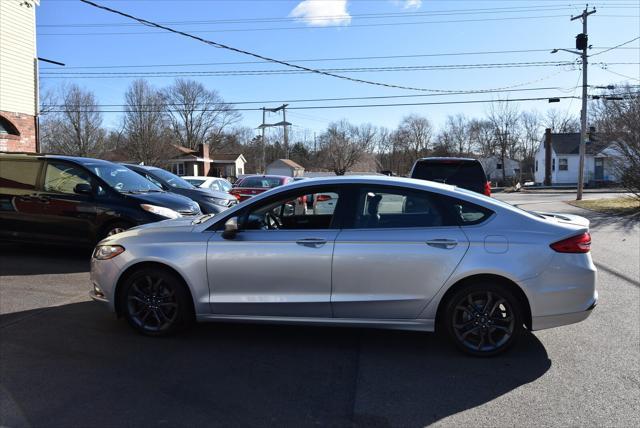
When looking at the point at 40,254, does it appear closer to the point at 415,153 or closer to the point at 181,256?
the point at 181,256

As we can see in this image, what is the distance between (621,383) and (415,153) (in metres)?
87.4

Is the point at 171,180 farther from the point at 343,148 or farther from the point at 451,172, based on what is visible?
the point at 343,148

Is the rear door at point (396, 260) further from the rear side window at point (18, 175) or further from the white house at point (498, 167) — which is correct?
the white house at point (498, 167)

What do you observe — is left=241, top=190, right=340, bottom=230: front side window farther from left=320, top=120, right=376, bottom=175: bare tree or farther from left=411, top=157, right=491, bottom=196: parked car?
left=320, top=120, right=376, bottom=175: bare tree

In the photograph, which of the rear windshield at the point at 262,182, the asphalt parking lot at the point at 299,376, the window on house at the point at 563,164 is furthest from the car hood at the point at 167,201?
the window on house at the point at 563,164

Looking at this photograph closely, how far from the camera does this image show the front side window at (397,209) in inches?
178

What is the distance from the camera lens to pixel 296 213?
514 cm

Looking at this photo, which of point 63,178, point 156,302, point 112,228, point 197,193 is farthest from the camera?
point 197,193

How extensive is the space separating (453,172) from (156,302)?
6524 millimetres

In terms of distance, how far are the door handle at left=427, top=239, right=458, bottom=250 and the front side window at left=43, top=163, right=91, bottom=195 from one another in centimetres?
634

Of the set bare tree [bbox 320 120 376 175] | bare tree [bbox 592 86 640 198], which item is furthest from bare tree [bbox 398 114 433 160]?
bare tree [bbox 592 86 640 198]

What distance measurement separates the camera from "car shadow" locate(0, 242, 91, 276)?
7855mm

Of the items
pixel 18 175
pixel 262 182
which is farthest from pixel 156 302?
pixel 262 182

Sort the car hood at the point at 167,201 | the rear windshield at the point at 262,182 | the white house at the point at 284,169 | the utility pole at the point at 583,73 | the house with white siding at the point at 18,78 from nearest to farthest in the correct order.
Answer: the car hood at the point at 167,201 → the rear windshield at the point at 262,182 → the house with white siding at the point at 18,78 → the utility pole at the point at 583,73 → the white house at the point at 284,169
